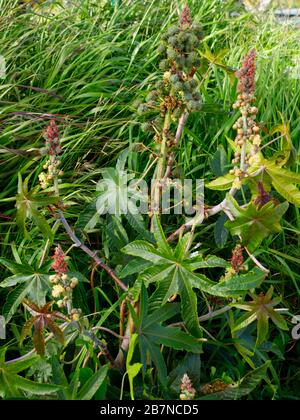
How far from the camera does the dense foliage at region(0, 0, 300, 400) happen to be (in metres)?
1.74

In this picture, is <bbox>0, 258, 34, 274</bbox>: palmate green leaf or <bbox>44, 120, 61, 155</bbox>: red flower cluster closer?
<bbox>44, 120, 61, 155</bbox>: red flower cluster

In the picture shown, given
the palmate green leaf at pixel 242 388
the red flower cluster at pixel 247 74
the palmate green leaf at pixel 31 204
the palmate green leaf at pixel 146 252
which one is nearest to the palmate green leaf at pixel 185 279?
the palmate green leaf at pixel 146 252

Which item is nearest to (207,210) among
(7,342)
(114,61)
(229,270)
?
(229,270)

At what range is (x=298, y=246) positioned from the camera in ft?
7.97

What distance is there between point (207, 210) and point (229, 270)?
0.61ft

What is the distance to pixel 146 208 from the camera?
2.04 m

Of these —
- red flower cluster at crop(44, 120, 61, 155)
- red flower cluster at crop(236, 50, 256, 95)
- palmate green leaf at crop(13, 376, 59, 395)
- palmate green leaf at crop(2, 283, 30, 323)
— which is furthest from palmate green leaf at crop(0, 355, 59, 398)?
red flower cluster at crop(236, 50, 256, 95)

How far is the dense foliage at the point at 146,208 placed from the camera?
1.74m

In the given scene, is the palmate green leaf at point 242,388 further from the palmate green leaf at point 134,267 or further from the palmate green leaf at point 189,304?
the palmate green leaf at point 134,267

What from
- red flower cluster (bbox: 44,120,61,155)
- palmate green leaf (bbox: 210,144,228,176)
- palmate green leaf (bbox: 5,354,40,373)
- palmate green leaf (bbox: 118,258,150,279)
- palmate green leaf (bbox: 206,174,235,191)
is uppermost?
red flower cluster (bbox: 44,120,61,155)

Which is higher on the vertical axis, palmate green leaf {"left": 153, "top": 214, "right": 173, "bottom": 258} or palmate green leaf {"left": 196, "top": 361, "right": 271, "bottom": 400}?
palmate green leaf {"left": 153, "top": 214, "right": 173, "bottom": 258}

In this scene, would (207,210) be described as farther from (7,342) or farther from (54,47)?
(54,47)

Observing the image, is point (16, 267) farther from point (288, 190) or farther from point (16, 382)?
point (288, 190)

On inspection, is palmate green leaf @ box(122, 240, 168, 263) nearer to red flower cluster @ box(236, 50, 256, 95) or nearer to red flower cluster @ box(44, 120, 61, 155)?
red flower cluster @ box(44, 120, 61, 155)
